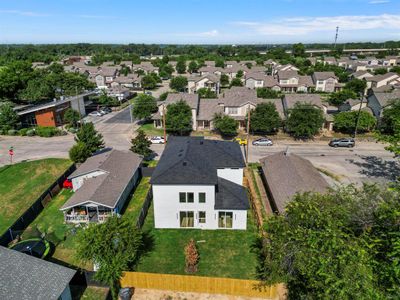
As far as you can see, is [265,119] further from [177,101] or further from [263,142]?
[177,101]

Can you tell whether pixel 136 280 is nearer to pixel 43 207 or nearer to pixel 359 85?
pixel 43 207

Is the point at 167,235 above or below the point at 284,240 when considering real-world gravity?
below

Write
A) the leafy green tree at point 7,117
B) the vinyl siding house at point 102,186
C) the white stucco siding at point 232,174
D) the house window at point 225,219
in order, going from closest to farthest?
the house window at point 225,219, the vinyl siding house at point 102,186, the white stucco siding at point 232,174, the leafy green tree at point 7,117

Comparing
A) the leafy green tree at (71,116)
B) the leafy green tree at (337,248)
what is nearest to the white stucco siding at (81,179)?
the leafy green tree at (337,248)

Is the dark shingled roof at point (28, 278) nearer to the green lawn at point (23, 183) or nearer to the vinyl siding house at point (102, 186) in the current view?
the vinyl siding house at point (102, 186)

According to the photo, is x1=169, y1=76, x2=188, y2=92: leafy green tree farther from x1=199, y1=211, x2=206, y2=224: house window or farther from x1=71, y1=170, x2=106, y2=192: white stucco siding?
x1=199, y1=211, x2=206, y2=224: house window

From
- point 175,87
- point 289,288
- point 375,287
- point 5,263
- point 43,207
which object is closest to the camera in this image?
point 375,287

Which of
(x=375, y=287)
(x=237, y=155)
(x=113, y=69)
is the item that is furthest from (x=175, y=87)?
(x=375, y=287)
